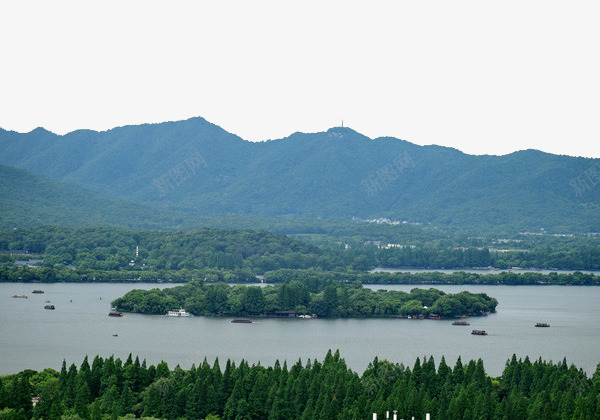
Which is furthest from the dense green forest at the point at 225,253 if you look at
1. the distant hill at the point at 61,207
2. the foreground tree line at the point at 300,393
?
the foreground tree line at the point at 300,393

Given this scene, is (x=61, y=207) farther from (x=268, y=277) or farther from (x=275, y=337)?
(x=275, y=337)

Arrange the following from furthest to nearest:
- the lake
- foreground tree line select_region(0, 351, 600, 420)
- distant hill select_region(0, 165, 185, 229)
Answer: distant hill select_region(0, 165, 185, 229)
the lake
foreground tree line select_region(0, 351, 600, 420)

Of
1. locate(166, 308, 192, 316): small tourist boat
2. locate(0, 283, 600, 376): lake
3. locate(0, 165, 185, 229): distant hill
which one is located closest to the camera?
locate(0, 283, 600, 376): lake

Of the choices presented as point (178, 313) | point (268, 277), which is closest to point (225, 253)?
point (268, 277)

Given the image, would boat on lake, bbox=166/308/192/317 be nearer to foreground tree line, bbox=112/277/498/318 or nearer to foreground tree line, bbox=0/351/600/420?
foreground tree line, bbox=112/277/498/318

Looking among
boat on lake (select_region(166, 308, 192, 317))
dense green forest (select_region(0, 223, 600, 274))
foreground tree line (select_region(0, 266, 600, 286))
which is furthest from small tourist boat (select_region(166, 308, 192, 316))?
dense green forest (select_region(0, 223, 600, 274))

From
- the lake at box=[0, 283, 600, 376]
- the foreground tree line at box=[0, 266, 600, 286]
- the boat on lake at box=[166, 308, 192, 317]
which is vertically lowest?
Answer: the lake at box=[0, 283, 600, 376]

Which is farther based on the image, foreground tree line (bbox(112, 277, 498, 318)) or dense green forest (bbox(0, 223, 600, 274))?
dense green forest (bbox(0, 223, 600, 274))
